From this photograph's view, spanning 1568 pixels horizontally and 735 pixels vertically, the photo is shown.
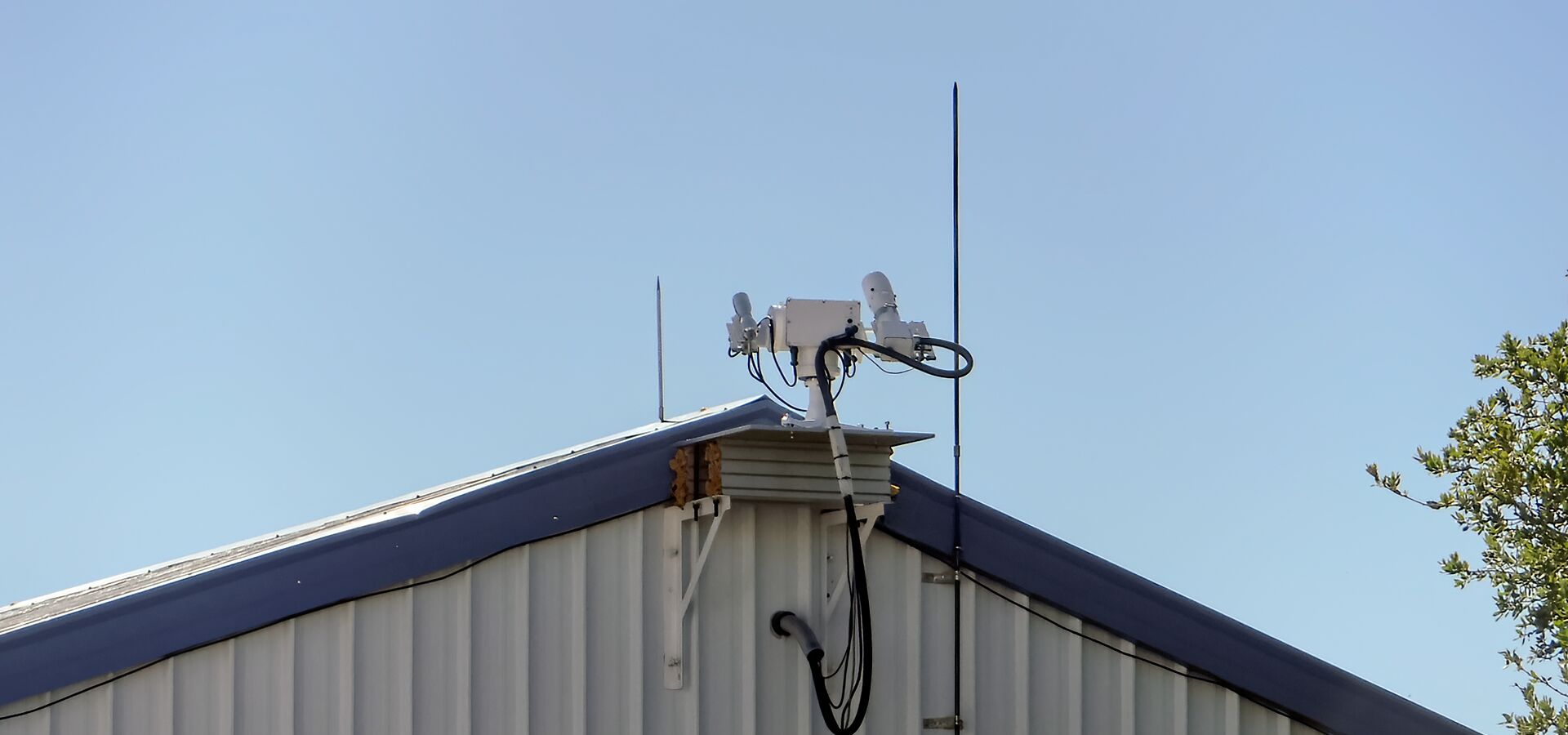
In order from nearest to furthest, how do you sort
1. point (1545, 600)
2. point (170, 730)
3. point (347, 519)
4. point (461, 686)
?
point (170, 730) < point (461, 686) < point (1545, 600) < point (347, 519)

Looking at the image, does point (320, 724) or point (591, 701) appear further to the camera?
point (591, 701)

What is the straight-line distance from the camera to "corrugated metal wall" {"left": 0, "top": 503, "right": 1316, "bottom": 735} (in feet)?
16.5

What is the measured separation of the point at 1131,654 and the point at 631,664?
195 centimetres

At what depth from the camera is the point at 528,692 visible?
542 centimetres

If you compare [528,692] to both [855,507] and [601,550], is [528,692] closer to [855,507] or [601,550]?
[601,550]

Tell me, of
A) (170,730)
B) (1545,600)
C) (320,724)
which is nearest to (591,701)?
(320,724)

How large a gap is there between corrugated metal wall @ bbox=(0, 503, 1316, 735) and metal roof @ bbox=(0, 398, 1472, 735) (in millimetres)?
80

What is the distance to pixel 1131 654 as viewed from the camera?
246 inches

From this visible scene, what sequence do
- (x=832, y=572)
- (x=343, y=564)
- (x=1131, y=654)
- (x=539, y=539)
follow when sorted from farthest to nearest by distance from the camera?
(x=1131, y=654) → (x=832, y=572) → (x=539, y=539) → (x=343, y=564)

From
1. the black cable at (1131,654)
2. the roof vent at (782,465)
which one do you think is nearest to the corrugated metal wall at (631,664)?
the black cable at (1131,654)

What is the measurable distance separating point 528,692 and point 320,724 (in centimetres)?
67

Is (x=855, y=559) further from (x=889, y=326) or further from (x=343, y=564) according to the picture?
(x=343, y=564)

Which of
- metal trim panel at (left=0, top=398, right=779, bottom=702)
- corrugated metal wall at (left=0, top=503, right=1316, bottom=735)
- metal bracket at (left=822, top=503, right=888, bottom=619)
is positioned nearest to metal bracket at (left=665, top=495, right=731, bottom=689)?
corrugated metal wall at (left=0, top=503, right=1316, bottom=735)

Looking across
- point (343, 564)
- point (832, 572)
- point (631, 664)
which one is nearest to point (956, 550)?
point (832, 572)
